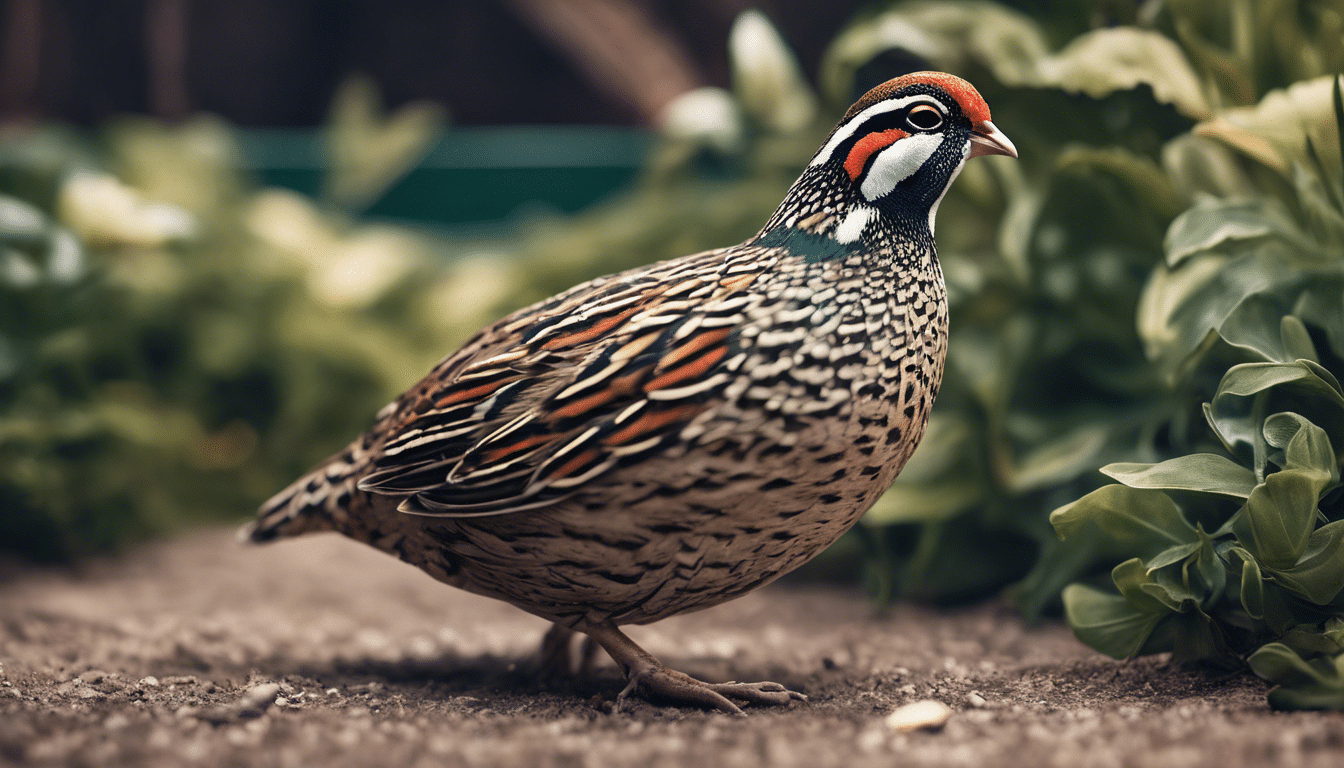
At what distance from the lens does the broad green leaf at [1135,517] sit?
2490 mm

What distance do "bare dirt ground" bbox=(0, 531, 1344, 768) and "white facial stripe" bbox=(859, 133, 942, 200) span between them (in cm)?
121

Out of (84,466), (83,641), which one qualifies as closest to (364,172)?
(84,466)

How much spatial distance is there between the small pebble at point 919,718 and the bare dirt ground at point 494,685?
0.13ft

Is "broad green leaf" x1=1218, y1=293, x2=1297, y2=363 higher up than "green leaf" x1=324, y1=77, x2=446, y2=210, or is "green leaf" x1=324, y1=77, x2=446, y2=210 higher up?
"green leaf" x1=324, y1=77, x2=446, y2=210

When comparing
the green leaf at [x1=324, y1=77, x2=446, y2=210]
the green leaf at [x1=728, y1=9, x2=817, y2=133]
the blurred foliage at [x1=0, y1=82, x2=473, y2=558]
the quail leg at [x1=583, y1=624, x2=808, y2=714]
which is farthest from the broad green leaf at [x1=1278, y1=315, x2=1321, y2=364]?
the green leaf at [x1=324, y1=77, x2=446, y2=210]

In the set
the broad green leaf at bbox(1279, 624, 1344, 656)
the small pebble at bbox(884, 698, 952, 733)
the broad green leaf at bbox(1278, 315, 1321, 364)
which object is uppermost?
the broad green leaf at bbox(1278, 315, 1321, 364)

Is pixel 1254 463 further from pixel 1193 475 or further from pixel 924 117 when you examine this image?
pixel 924 117

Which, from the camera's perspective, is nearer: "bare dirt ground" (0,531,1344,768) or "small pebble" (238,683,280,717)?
"bare dirt ground" (0,531,1344,768)

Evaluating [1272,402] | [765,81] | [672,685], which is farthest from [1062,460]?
[765,81]

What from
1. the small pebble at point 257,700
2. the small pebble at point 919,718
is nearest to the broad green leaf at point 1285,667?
the small pebble at point 919,718

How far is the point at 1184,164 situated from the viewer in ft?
11.0

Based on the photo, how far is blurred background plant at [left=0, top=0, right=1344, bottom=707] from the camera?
2543 millimetres

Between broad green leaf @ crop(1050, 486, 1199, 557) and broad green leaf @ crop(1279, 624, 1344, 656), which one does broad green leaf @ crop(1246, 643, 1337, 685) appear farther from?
broad green leaf @ crop(1050, 486, 1199, 557)

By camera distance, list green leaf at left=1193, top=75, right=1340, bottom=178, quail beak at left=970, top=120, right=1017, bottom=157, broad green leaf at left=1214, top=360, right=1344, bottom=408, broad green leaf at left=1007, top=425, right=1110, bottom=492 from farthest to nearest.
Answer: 1. broad green leaf at left=1007, top=425, right=1110, bottom=492
2. green leaf at left=1193, top=75, right=1340, bottom=178
3. quail beak at left=970, top=120, right=1017, bottom=157
4. broad green leaf at left=1214, top=360, right=1344, bottom=408
